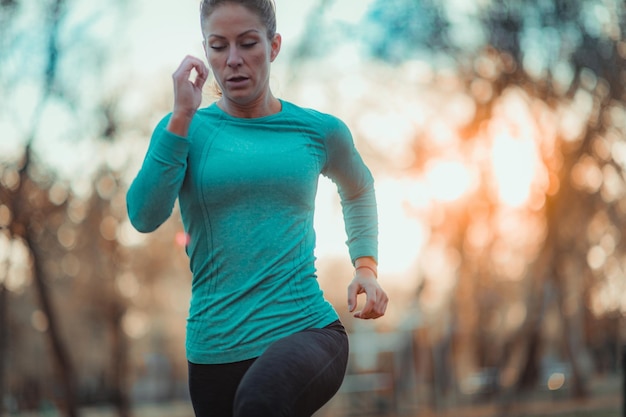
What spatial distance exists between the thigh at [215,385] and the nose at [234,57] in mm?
892

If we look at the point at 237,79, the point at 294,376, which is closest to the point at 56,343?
the point at 237,79

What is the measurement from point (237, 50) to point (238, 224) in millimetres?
526

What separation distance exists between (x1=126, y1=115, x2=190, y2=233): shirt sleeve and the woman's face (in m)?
0.28

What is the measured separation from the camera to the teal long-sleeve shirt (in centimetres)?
285

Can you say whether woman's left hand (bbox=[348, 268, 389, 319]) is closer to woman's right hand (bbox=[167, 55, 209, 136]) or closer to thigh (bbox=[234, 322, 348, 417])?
thigh (bbox=[234, 322, 348, 417])

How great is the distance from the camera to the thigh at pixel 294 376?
8.39 feet

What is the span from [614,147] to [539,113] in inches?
69.9

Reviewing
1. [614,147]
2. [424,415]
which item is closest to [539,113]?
[614,147]

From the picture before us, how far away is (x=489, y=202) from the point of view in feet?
78.4

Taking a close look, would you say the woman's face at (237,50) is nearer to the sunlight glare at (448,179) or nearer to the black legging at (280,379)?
the black legging at (280,379)

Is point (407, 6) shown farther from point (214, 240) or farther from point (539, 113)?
point (214, 240)

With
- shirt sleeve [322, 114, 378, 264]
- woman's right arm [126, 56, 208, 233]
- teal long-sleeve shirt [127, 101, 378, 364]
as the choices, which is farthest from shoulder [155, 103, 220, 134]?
shirt sleeve [322, 114, 378, 264]

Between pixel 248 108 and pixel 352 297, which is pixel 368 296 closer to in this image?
pixel 352 297

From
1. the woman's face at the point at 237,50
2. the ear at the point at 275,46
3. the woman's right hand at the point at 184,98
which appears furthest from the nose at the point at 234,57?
the ear at the point at 275,46
